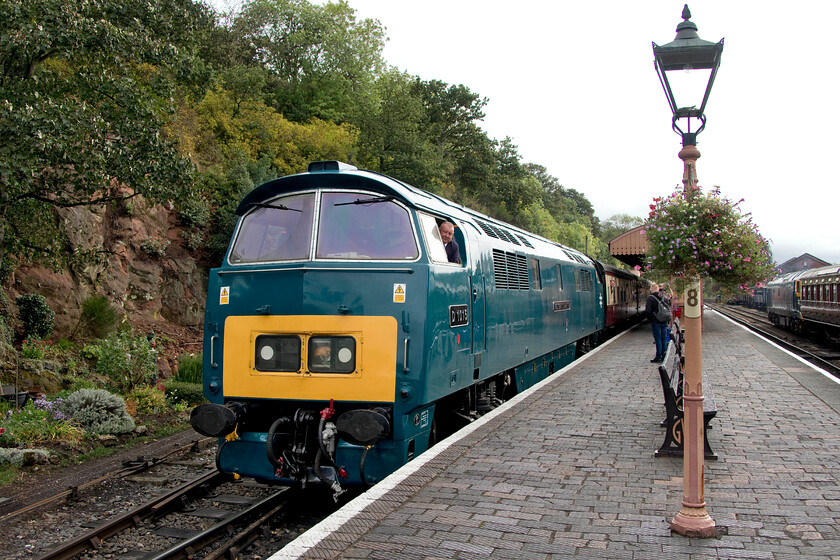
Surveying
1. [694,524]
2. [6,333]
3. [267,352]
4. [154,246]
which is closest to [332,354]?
[267,352]

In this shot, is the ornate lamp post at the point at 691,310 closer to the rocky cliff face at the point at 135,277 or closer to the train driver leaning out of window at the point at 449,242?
the train driver leaning out of window at the point at 449,242

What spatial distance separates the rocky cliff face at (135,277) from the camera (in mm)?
16891

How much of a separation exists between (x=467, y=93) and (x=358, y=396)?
40228 millimetres

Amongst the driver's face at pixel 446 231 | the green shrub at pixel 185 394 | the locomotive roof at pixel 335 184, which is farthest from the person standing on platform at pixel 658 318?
the green shrub at pixel 185 394

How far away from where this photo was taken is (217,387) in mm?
6531

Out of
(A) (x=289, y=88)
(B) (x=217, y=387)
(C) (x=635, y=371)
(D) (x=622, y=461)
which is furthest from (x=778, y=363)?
(A) (x=289, y=88)

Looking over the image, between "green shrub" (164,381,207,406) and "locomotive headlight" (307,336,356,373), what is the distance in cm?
802

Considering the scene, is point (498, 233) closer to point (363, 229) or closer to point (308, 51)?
point (363, 229)

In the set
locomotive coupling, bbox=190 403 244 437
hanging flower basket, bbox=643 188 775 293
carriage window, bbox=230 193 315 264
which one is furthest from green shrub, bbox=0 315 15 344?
hanging flower basket, bbox=643 188 775 293

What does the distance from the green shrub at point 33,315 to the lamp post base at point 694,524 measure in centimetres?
1516

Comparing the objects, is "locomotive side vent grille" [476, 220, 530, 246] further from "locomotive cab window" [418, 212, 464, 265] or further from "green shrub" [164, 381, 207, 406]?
"green shrub" [164, 381, 207, 406]

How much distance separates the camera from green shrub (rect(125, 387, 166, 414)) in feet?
39.6

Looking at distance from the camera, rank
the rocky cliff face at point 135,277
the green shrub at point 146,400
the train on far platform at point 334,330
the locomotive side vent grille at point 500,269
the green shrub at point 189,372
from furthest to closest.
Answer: the rocky cliff face at point 135,277 < the green shrub at point 189,372 < the green shrub at point 146,400 < the locomotive side vent grille at point 500,269 < the train on far platform at point 334,330

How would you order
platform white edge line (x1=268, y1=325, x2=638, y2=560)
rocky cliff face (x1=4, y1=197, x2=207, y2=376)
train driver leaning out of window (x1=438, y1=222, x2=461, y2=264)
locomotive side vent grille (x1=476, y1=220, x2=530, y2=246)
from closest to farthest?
platform white edge line (x1=268, y1=325, x2=638, y2=560) → train driver leaning out of window (x1=438, y1=222, x2=461, y2=264) → locomotive side vent grille (x1=476, y1=220, x2=530, y2=246) → rocky cliff face (x1=4, y1=197, x2=207, y2=376)
